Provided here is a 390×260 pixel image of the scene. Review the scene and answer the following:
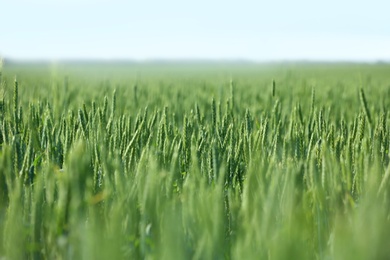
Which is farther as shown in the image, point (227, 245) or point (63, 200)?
point (227, 245)

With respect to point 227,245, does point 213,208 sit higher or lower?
Answer: higher

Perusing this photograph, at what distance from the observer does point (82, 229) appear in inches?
28.7

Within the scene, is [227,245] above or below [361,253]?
below

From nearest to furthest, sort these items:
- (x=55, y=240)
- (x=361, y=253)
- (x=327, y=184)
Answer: (x=361, y=253), (x=55, y=240), (x=327, y=184)

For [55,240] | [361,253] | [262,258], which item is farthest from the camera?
[55,240]

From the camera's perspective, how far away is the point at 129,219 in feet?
2.82

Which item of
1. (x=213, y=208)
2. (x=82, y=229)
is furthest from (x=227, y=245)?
(x=82, y=229)

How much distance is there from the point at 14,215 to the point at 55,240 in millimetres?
74

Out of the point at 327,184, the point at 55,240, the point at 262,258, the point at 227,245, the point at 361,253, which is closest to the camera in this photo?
the point at 361,253

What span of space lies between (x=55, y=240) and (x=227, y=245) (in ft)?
0.99

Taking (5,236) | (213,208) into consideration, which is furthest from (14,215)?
(213,208)

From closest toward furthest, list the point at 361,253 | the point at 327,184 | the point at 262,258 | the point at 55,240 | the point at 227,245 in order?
1. the point at 361,253
2. the point at 262,258
3. the point at 55,240
4. the point at 227,245
5. the point at 327,184

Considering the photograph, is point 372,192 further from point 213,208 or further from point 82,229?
point 82,229

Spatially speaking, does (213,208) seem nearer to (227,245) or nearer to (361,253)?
(227,245)
